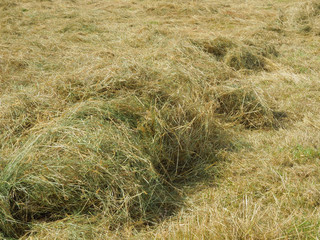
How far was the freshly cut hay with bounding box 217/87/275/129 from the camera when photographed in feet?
11.2

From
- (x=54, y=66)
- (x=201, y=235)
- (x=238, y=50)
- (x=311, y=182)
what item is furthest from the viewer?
(x=238, y=50)

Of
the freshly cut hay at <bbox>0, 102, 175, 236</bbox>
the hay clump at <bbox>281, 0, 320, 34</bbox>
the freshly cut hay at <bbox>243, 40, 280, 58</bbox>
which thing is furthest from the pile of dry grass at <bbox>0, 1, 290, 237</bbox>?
Answer: the hay clump at <bbox>281, 0, 320, 34</bbox>

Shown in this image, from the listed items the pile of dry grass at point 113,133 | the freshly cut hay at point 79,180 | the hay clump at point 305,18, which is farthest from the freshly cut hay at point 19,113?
the hay clump at point 305,18

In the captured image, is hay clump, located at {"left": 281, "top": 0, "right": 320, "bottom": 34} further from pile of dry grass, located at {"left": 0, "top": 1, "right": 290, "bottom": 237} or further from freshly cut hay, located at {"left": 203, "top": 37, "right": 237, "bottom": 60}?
pile of dry grass, located at {"left": 0, "top": 1, "right": 290, "bottom": 237}

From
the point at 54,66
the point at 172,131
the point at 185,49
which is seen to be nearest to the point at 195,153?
the point at 172,131

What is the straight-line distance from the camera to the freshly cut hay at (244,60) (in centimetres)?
499

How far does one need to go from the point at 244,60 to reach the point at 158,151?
309cm

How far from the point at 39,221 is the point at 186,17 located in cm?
781

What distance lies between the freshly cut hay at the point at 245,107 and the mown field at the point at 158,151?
0.02 m

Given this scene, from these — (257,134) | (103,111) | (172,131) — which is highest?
(103,111)

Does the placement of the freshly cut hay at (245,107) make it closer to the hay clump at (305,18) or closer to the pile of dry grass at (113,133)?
the pile of dry grass at (113,133)

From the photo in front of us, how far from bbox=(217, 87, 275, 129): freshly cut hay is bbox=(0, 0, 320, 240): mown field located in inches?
0.6

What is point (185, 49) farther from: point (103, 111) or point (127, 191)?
point (127, 191)

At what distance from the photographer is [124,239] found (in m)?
1.93
